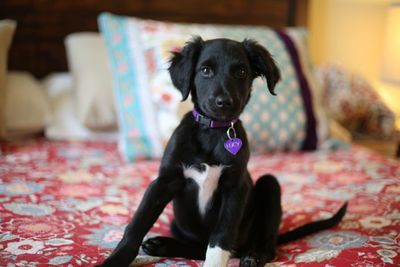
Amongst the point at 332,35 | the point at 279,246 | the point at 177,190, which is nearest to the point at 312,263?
the point at 279,246

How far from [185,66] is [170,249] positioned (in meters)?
0.49

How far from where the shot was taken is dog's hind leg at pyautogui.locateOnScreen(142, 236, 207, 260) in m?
1.18

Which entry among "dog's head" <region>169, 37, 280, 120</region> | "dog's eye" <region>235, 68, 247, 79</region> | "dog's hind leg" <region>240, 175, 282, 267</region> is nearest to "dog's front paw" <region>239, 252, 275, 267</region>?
"dog's hind leg" <region>240, 175, 282, 267</region>

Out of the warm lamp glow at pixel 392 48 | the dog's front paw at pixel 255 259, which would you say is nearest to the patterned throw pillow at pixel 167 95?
the warm lamp glow at pixel 392 48

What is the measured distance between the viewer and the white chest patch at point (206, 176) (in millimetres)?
1168

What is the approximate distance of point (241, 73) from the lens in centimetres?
122

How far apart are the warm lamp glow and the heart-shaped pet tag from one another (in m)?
1.82

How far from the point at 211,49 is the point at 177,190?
1.28 feet

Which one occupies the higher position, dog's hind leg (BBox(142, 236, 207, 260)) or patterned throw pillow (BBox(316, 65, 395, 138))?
patterned throw pillow (BBox(316, 65, 395, 138))

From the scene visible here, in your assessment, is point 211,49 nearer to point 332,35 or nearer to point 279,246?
point 279,246

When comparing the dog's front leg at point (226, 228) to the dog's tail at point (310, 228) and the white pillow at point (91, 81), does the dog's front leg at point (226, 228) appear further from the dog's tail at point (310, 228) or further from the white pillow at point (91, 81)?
the white pillow at point (91, 81)

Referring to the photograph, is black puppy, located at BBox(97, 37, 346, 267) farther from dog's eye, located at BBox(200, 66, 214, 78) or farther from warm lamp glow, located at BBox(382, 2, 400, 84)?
warm lamp glow, located at BBox(382, 2, 400, 84)

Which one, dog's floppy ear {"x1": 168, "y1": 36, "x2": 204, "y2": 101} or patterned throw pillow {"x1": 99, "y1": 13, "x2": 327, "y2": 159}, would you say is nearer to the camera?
dog's floppy ear {"x1": 168, "y1": 36, "x2": 204, "y2": 101}

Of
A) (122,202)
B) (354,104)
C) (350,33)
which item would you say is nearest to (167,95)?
(122,202)
